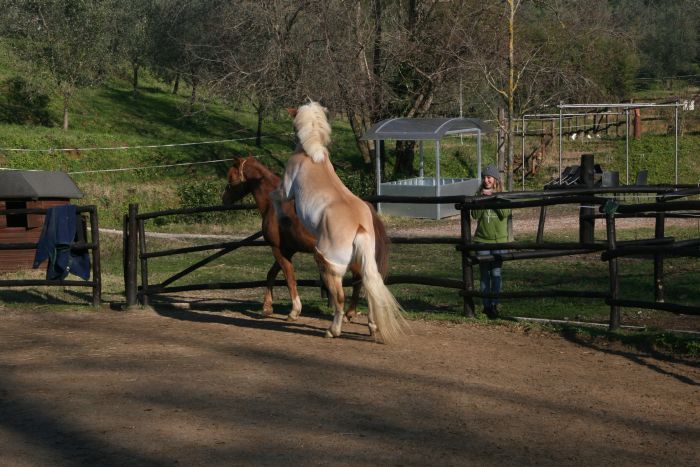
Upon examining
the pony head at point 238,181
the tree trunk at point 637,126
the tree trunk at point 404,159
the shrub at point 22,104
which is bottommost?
the pony head at point 238,181

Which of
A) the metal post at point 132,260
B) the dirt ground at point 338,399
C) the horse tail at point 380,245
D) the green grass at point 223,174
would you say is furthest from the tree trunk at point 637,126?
the horse tail at point 380,245

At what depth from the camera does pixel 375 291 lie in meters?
7.72

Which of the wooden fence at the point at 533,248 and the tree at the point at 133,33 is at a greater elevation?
the tree at the point at 133,33

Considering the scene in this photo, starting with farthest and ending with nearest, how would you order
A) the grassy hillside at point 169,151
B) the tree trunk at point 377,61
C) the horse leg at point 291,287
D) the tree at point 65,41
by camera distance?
the tree at point 65,41 < the tree trunk at point 377,61 < the grassy hillside at point 169,151 < the horse leg at point 291,287

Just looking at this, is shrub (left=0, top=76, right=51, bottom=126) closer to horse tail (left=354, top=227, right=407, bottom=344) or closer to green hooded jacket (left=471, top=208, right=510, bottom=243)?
green hooded jacket (left=471, top=208, right=510, bottom=243)

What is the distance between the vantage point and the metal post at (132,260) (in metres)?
10.8

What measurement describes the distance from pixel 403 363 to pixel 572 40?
20.4m

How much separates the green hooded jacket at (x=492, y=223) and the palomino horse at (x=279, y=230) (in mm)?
1627

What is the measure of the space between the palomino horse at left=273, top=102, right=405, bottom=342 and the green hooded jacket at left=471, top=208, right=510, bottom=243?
178 cm

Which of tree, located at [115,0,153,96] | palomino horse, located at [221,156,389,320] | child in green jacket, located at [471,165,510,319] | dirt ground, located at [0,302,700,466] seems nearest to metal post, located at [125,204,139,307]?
palomino horse, located at [221,156,389,320]

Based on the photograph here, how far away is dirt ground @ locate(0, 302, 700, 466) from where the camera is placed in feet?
17.1

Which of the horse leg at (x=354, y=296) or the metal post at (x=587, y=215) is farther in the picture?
the metal post at (x=587, y=215)

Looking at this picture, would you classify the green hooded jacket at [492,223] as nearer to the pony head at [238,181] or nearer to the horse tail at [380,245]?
the horse tail at [380,245]

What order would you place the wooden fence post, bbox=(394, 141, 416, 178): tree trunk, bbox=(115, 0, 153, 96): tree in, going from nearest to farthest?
the wooden fence post → bbox=(394, 141, 416, 178): tree trunk → bbox=(115, 0, 153, 96): tree
